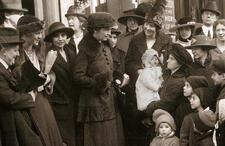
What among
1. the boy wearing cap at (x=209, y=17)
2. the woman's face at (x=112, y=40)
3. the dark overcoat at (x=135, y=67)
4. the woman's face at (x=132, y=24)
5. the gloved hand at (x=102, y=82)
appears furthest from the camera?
the boy wearing cap at (x=209, y=17)

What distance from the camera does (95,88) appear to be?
7824mm

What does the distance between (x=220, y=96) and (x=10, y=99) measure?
88.7 inches

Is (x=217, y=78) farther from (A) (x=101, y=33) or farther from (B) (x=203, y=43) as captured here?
(A) (x=101, y=33)

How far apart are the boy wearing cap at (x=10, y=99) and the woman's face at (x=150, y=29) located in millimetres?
2418

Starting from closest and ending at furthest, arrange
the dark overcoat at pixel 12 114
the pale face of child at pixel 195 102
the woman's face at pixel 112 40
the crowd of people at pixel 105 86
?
the dark overcoat at pixel 12 114 < the crowd of people at pixel 105 86 < the pale face of child at pixel 195 102 < the woman's face at pixel 112 40

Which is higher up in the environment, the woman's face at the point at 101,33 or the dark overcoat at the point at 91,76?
the woman's face at the point at 101,33

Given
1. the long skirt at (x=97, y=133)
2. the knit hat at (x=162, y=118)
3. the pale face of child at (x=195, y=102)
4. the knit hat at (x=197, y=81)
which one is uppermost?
the knit hat at (x=197, y=81)

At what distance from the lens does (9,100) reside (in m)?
6.43

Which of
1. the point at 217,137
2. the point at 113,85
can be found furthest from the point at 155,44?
the point at 217,137

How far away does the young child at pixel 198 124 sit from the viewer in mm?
6852

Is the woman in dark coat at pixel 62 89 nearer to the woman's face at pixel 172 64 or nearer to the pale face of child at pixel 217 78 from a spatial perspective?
the woman's face at pixel 172 64

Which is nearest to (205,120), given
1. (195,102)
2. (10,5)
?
(195,102)

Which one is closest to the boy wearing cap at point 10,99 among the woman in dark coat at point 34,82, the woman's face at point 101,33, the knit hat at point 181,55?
the woman in dark coat at point 34,82

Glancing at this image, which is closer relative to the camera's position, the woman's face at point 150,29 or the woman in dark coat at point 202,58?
the woman in dark coat at point 202,58
